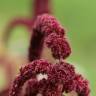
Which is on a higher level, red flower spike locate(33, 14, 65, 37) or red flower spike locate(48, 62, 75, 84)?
red flower spike locate(33, 14, 65, 37)

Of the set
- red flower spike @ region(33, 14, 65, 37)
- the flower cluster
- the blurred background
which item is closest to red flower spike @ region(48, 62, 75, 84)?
the flower cluster

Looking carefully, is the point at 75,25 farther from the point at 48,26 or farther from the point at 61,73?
the point at 61,73

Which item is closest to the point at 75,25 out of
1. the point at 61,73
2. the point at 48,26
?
the point at 48,26

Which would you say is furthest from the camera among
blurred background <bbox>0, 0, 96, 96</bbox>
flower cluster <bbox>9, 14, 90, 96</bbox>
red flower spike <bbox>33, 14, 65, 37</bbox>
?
blurred background <bbox>0, 0, 96, 96</bbox>

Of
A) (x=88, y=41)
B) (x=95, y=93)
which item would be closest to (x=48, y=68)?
(x=95, y=93)

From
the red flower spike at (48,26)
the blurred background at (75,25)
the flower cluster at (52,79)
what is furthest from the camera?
the blurred background at (75,25)

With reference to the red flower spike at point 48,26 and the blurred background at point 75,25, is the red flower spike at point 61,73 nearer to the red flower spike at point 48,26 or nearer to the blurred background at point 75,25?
the red flower spike at point 48,26

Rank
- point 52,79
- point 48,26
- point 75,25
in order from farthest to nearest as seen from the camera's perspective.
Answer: point 75,25 → point 48,26 → point 52,79

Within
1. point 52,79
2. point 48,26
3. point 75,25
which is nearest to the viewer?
point 52,79

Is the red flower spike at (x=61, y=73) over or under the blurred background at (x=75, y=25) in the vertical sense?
under

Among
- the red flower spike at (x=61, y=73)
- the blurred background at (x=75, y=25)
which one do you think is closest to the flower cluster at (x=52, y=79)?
the red flower spike at (x=61, y=73)

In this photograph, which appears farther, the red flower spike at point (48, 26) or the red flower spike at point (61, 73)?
the red flower spike at point (48, 26)

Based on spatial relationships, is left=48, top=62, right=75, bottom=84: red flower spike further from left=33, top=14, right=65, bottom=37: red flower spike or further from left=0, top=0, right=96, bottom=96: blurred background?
left=0, top=0, right=96, bottom=96: blurred background
